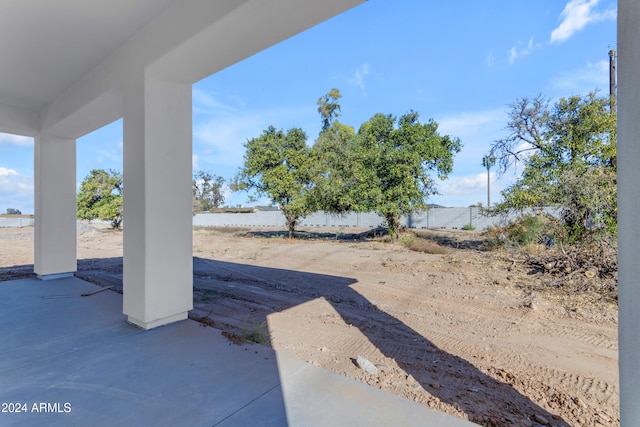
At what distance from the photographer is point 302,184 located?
42.4 feet

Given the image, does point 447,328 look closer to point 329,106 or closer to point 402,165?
point 402,165

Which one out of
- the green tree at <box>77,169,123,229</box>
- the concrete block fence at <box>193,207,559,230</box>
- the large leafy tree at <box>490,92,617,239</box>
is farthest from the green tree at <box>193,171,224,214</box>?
the large leafy tree at <box>490,92,617,239</box>

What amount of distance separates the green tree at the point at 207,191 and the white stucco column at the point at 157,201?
26152mm

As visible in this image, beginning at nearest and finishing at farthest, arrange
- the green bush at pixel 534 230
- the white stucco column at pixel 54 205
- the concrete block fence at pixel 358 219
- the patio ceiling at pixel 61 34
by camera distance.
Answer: the patio ceiling at pixel 61 34 < the white stucco column at pixel 54 205 < the green bush at pixel 534 230 < the concrete block fence at pixel 358 219

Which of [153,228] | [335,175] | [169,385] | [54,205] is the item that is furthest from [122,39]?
[335,175]

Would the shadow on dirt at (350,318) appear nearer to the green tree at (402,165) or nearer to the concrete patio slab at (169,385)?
the concrete patio slab at (169,385)

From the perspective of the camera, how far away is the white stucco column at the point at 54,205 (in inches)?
182

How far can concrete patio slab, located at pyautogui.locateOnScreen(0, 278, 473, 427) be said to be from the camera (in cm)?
159

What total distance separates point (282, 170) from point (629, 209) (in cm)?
1234

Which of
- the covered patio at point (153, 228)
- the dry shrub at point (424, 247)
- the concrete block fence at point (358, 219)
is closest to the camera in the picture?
the covered patio at point (153, 228)

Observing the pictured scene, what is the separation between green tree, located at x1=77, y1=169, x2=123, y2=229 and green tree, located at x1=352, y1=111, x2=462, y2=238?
16652mm

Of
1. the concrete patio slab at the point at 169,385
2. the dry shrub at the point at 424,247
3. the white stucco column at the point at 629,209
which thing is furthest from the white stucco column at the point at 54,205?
the dry shrub at the point at 424,247

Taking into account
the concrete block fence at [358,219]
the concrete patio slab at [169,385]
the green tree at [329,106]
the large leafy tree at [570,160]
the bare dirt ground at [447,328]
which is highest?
the green tree at [329,106]

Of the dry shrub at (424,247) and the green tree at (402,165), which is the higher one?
the green tree at (402,165)
